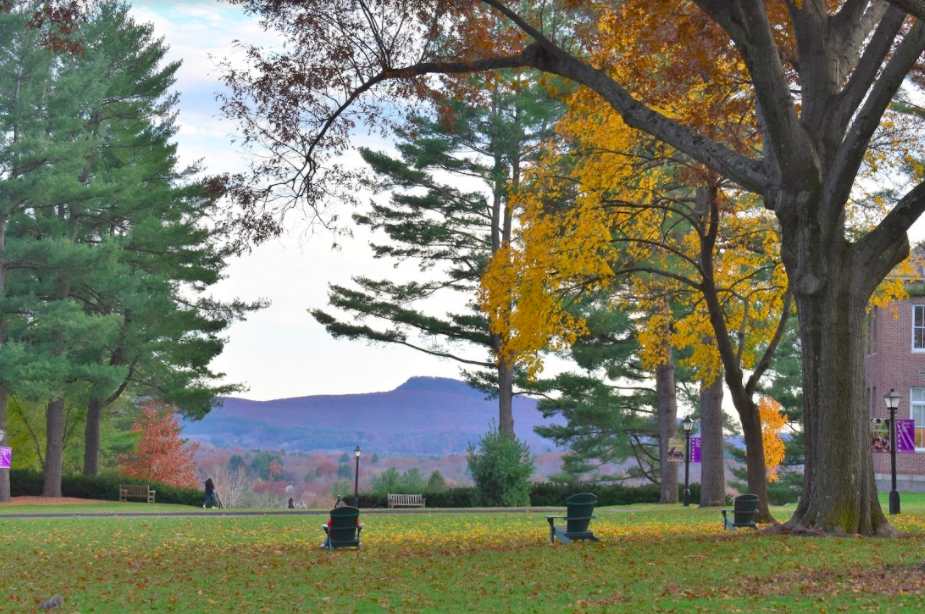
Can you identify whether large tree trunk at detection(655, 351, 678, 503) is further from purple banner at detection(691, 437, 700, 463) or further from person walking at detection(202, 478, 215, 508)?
person walking at detection(202, 478, 215, 508)

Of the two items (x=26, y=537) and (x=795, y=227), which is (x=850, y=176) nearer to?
(x=795, y=227)

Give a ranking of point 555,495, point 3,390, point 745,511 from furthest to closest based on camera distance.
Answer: point 555,495, point 3,390, point 745,511

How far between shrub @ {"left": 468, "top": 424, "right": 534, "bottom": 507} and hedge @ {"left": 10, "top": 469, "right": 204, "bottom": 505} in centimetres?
1245

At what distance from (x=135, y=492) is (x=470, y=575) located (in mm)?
28882

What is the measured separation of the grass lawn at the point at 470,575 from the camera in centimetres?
845

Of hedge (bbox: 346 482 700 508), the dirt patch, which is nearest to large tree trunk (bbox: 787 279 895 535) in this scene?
hedge (bbox: 346 482 700 508)

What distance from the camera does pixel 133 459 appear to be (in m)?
59.8

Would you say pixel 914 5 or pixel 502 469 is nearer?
pixel 914 5

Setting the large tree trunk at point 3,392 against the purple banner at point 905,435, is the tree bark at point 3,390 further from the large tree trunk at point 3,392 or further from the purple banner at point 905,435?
the purple banner at point 905,435

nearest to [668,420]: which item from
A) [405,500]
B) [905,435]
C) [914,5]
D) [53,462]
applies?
[905,435]

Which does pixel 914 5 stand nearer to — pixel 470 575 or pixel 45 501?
pixel 470 575

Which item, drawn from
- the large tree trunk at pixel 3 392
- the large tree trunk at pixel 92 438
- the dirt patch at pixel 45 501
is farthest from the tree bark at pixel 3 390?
the large tree trunk at pixel 92 438

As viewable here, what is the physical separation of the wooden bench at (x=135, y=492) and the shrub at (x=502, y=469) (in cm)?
1237

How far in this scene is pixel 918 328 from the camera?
41.1 metres
